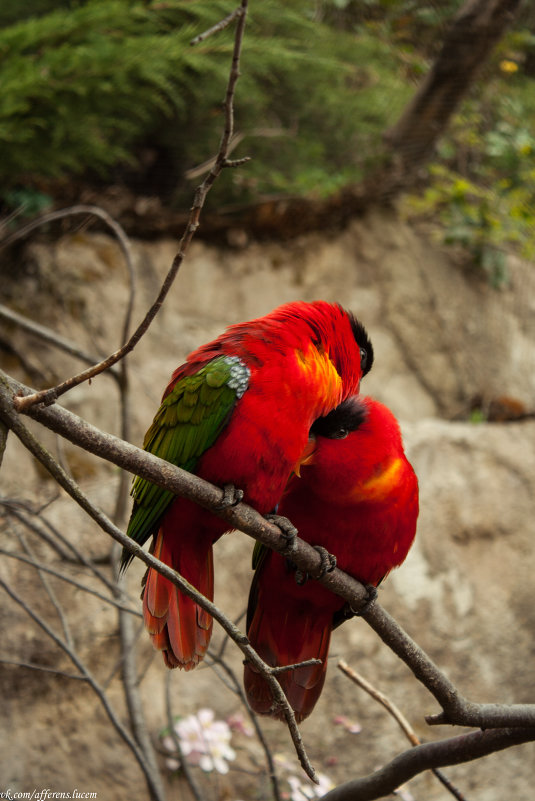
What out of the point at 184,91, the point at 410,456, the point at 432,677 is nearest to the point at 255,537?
the point at 432,677

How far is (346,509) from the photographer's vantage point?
209 cm

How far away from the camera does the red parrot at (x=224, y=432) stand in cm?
186

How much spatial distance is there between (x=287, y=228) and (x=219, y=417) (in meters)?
3.29

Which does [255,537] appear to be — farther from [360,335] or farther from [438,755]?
[360,335]

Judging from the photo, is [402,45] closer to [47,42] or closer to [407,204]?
[407,204]

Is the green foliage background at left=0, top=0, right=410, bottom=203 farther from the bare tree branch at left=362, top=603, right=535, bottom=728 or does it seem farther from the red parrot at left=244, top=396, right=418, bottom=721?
the bare tree branch at left=362, top=603, right=535, bottom=728

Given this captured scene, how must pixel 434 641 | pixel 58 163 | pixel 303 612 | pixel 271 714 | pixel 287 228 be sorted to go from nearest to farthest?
pixel 271 714 → pixel 303 612 → pixel 434 641 → pixel 58 163 → pixel 287 228

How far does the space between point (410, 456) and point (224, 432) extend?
227 cm

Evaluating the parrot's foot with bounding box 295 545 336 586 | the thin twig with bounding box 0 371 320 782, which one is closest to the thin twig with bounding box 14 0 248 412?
the thin twig with bounding box 0 371 320 782

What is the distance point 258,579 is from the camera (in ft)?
7.51

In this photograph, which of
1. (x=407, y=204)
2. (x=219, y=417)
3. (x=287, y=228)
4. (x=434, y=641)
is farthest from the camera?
(x=407, y=204)

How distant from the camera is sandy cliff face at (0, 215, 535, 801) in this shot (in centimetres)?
298

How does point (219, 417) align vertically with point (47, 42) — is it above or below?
below

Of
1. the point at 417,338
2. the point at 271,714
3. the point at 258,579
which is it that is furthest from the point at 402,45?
the point at 271,714
